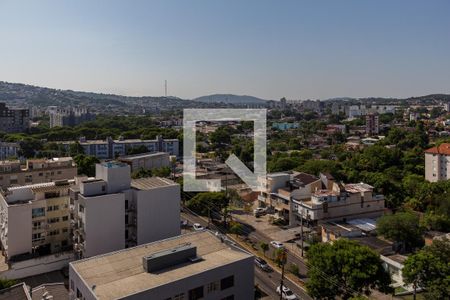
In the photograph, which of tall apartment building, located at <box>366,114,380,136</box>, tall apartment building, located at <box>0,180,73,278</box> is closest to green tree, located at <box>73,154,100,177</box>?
tall apartment building, located at <box>0,180,73,278</box>

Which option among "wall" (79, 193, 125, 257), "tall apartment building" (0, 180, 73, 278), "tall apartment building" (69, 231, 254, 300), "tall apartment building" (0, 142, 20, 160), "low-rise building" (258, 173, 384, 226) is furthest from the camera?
"tall apartment building" (0, 142, 20, 160)

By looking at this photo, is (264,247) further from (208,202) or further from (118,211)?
(118,211)

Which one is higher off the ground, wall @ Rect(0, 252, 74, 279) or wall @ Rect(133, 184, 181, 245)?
wall @ Rect(133, 184, 181, 245)

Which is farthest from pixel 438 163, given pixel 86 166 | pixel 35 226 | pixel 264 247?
pixel 35 226

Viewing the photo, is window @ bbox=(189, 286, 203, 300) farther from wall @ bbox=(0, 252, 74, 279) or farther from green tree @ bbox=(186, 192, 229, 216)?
green tree @ bbox=(186, 192, 229, 216)

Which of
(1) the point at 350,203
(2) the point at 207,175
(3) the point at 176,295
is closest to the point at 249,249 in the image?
(1) the point at 350,203

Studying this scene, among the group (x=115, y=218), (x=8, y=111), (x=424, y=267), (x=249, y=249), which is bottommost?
(x=249, y=249)

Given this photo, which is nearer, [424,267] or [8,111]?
[424,267]

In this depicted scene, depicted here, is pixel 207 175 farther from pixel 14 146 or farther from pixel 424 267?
pixel 14 146

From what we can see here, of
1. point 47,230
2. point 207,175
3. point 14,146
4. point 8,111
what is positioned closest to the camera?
point 47,230
